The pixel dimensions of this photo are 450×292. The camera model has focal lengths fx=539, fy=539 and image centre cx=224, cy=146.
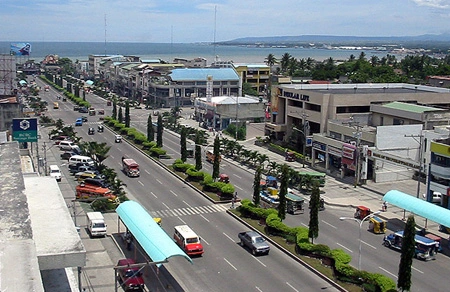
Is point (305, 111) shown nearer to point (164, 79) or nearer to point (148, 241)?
point (148, 241)

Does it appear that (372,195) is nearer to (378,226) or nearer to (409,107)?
(378,226)

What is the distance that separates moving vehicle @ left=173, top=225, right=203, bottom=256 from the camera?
30.8 m

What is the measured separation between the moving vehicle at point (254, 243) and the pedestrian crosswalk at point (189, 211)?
7.71m

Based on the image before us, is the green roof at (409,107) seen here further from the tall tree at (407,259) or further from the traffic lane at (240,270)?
the tall tree at (407,259)

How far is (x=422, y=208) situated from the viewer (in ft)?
114

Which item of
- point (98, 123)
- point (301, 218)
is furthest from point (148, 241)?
point (98, 123)

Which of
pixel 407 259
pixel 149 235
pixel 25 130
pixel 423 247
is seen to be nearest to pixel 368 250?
pixel 423 247

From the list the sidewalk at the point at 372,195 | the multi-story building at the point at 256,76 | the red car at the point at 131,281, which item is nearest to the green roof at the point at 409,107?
the sidewalk at the point at 372,195

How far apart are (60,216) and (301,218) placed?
23834 millimetres

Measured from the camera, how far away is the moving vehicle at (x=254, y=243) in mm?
31114

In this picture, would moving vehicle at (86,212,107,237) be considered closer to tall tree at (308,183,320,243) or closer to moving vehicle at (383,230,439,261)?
tall tree at (308,183,320,243)

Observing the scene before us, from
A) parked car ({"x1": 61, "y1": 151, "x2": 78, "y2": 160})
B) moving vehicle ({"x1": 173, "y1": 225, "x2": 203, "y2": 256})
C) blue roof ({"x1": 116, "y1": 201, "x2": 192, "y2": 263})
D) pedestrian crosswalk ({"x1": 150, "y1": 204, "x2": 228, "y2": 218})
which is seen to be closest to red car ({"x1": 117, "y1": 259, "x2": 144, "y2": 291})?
blue roof ({"x1": 116, "y1": 201, "x2": 192, "y2": 263})

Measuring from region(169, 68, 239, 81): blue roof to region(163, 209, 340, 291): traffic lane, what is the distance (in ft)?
262

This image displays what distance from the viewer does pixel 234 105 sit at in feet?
268
